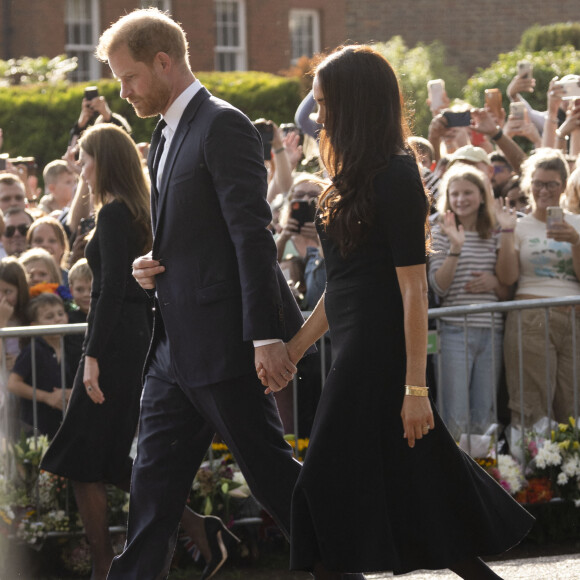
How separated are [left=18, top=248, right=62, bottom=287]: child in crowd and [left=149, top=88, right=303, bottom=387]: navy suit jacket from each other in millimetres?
3382

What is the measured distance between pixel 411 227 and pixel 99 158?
6.66ft

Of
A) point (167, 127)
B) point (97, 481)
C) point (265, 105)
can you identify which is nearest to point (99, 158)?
point (167, 127)

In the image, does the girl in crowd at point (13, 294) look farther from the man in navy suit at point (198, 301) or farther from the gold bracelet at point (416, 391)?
the gold bracelet at point (416, 391)

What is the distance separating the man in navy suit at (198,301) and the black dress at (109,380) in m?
0.96

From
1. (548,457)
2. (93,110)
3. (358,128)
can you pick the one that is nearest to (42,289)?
(93,110)

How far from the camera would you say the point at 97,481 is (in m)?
5.62

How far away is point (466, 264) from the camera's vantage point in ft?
24.4

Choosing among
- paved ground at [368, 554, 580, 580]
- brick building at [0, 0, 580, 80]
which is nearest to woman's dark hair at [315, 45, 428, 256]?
paved ground at [368, 554, 580, 580]

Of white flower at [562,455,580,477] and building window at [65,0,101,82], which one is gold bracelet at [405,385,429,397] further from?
building window at [65,0,101,82]

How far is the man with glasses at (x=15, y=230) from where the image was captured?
8.74 meters

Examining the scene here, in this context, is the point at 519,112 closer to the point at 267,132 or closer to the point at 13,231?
the point at 267,132

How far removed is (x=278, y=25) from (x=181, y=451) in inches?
991

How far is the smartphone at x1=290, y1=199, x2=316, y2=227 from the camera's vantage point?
25.2ft

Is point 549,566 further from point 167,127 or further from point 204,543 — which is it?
point 167,127
